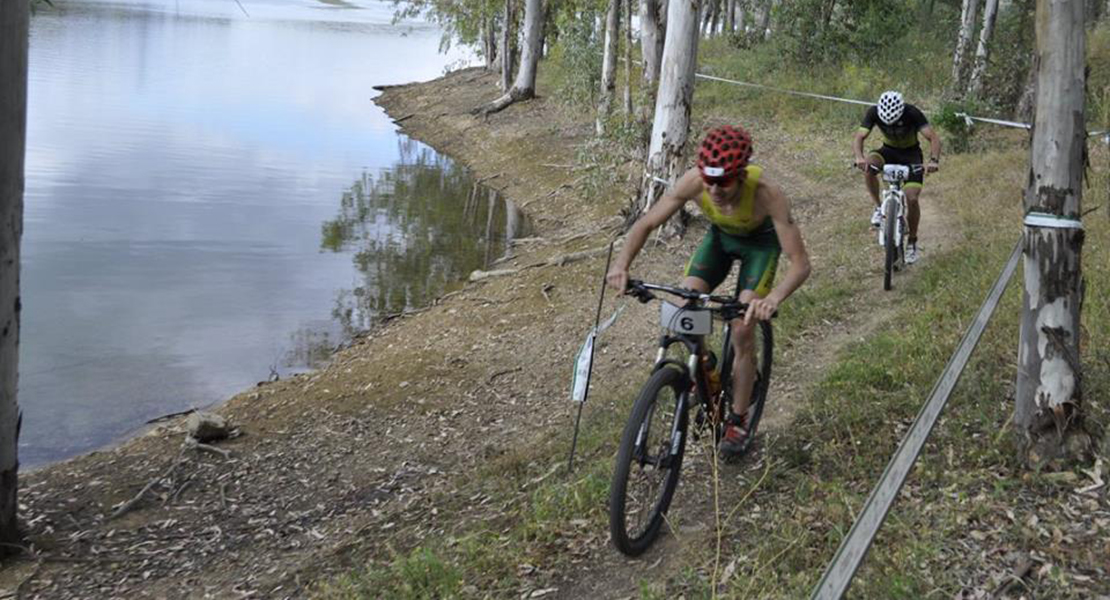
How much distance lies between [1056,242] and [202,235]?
17693 mm

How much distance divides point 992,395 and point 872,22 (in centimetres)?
2417

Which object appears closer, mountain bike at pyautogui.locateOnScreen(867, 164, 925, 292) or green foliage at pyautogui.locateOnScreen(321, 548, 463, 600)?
green foliage at pyautogui.locateOnScreen(321, 548, 463, 600)

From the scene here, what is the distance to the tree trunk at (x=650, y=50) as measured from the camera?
17828 mm

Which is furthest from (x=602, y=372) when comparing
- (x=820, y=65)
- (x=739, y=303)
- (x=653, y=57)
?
(x=820, y=65)

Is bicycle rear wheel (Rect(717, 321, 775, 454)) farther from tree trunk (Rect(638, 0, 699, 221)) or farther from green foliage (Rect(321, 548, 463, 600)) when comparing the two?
tree trunk (Rect(638, 0, 699, 221))

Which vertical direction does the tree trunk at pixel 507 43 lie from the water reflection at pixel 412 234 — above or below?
above

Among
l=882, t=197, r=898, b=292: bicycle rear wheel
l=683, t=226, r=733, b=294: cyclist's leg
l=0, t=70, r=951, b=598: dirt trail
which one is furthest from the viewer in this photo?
l=882, t=197, r=898, b=292: bicycle rear wheel

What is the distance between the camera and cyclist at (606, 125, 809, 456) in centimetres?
555

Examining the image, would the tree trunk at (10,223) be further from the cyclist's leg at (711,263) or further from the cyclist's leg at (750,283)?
the cyclist's leg at (750,283)

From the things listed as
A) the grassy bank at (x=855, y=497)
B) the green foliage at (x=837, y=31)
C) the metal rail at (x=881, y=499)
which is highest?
the green foliage at (x=837, y=31)

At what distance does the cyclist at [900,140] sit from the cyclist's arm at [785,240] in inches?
220

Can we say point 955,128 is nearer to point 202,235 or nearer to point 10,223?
point 202,235

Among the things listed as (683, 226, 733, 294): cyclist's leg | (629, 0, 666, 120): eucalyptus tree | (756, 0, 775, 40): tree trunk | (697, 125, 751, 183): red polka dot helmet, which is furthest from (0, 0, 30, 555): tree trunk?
(756, 0, 775, 40): tree trunk

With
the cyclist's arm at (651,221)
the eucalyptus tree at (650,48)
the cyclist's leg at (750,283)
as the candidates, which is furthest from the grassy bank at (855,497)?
the eucalyptus tree at (650,48)
